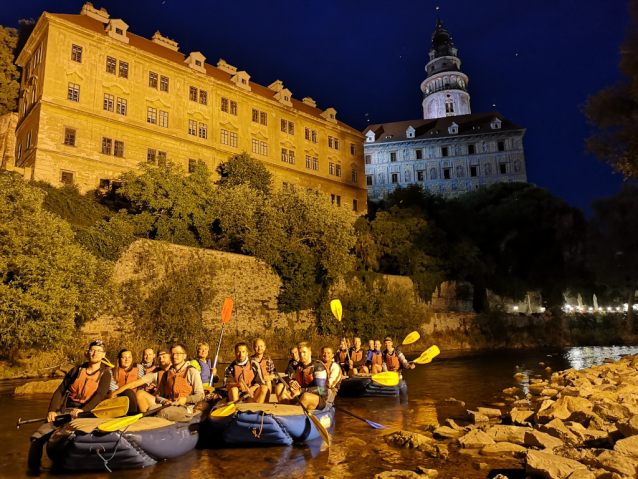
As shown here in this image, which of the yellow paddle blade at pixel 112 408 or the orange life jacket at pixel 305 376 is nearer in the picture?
the yellow paddle blade at pixel 112 408

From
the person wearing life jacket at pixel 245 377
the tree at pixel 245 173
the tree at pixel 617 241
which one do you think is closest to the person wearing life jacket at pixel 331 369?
the person wearing life jacket at pixel 245 377

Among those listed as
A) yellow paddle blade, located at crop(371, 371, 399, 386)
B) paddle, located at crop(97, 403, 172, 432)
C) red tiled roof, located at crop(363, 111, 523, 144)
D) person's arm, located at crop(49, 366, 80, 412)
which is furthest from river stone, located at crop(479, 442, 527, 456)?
red tiled roof, located at crop(363, 111, 523, 144)

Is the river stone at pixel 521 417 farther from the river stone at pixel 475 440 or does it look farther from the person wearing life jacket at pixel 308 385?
the person wearing life jacket at pixel 308 385

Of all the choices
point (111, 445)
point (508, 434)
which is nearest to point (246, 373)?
point (111, 445)

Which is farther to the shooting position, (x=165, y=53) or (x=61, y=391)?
(x=165, y=53)

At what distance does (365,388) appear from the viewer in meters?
11.8

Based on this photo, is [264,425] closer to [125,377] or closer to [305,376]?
[305,376]

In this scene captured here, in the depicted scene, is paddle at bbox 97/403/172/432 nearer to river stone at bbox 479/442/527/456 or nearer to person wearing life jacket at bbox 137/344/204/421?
person wearing life jacket at bbox 137/344/204/421

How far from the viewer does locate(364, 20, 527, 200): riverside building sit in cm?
5866

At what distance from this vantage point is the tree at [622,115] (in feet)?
49.2

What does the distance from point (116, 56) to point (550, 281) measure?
115 ft

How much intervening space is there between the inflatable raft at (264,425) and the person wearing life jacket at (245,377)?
1.65 ft

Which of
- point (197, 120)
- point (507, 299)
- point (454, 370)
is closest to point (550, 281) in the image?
point (507, 299)

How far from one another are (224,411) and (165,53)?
105 feet
